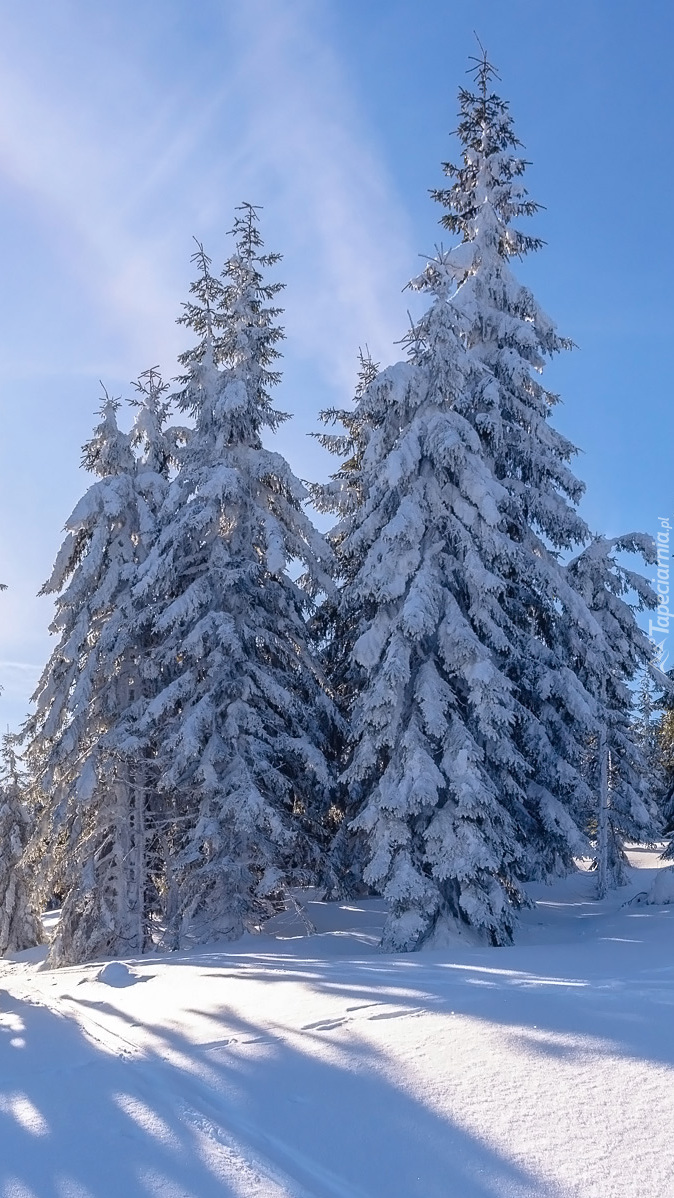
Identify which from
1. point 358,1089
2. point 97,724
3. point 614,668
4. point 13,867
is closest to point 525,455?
point 614,668

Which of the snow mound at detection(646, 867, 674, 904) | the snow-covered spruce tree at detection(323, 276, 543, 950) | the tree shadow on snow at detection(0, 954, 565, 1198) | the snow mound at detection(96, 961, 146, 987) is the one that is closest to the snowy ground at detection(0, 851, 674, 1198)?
the tree shadow on snow at detection(0, 954, 565, 1198)

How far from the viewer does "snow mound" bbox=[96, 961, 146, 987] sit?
10781mm

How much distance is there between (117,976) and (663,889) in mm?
10827

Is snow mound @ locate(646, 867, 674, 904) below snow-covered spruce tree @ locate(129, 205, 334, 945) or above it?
below

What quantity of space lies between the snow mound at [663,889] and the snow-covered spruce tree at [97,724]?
10.2 m

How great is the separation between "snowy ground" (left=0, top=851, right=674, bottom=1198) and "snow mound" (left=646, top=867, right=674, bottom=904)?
877cm

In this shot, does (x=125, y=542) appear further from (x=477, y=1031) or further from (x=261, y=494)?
(x=477, y=1031)

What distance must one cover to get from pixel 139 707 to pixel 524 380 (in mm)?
10630

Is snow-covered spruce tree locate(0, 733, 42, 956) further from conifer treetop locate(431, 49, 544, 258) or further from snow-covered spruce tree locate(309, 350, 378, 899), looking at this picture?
conifer treetop locate(431, 49, 544, 258)

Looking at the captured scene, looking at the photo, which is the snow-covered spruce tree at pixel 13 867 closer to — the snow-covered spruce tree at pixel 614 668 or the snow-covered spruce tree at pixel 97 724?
the snow-covered spruce tree at pixel 97 724

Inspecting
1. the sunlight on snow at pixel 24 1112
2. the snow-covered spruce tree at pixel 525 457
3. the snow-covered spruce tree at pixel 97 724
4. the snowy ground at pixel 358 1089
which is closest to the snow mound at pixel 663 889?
the snow-covered spruce tree at pixel 525 457

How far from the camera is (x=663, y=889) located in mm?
16891

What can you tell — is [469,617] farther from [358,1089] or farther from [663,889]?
[358,1089]

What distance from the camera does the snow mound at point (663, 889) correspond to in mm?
16750
